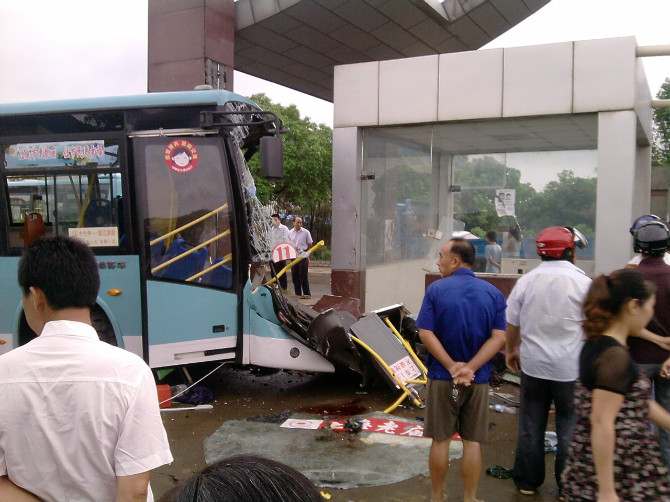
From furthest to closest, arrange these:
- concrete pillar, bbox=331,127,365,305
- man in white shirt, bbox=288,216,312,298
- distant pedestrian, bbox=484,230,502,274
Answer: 1. man in white shirt, bbox=288,216,312,298
2. concrete pillar, bbox=331,127,365,305
3. distant pedestrian, bbox=484,230,502,274

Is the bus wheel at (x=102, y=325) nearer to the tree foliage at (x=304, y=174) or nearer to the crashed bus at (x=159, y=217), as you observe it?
the crashed bus at (x=159, y=217)

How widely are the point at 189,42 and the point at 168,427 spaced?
959 cm

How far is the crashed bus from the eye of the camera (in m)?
6.09

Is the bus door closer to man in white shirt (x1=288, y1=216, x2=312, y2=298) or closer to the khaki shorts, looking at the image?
the khaki shorts

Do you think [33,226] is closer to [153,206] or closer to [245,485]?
[153,206]

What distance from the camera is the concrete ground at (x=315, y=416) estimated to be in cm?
424

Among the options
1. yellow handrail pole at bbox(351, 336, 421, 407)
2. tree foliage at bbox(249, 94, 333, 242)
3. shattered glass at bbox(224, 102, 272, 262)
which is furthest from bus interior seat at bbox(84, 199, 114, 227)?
tree foliage at bbox(249, 94, 333, 242)

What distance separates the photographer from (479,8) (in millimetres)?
16328

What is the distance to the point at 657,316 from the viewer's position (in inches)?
149

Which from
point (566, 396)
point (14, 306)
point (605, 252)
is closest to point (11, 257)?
point (14, 306)

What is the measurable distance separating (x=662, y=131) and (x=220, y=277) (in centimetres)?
3567

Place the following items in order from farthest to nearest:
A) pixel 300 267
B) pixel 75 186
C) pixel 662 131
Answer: pixel 662 131 < pixel 300 267 < pixel 75 186

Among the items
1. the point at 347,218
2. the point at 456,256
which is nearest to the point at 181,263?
the point at 456,256

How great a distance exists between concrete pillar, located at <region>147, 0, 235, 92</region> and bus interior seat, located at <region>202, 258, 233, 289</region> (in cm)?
755
